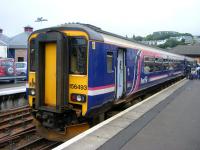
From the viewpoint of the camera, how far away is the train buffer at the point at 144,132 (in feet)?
20.7

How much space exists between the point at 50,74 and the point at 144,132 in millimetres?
3002

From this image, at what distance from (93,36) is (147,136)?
2958mm

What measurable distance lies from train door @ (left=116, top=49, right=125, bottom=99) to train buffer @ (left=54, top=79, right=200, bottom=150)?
2.49 feet

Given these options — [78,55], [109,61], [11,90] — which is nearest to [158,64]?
[11,90]

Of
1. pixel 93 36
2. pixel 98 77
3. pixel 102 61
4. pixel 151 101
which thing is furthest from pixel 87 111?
pixel 151 101

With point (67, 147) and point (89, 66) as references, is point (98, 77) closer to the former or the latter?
point (89, 66)

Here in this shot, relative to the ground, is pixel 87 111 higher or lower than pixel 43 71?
lower

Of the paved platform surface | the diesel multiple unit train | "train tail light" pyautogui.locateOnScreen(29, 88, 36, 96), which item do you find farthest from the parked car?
the paved platform surface

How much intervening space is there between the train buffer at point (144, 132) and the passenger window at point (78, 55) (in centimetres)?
162

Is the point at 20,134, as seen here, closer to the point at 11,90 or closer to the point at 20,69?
the point at 11,90

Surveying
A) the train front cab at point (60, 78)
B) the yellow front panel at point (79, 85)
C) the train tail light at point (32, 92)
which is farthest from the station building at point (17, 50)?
the yellow front panel at point (79, 85)

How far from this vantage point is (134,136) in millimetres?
7039

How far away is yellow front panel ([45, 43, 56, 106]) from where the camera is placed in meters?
7.84

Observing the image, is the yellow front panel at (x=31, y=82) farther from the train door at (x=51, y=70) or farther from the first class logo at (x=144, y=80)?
the first class logo at (x=144, y=80)
